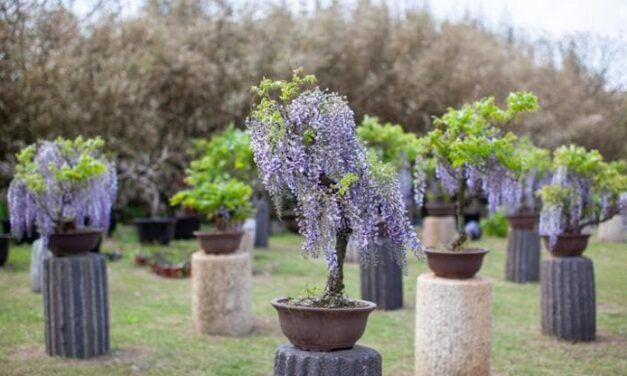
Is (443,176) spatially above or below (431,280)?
above

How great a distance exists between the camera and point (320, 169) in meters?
3.52

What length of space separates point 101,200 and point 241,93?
9190mm

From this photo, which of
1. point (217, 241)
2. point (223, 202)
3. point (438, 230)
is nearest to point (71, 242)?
point (217, 241)

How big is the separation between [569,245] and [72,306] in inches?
161

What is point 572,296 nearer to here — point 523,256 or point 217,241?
point 217,241

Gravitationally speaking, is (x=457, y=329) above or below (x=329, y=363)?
below

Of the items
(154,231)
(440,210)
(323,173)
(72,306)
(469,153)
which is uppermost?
(469,153)

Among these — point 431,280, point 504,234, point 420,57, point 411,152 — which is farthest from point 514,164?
point 420,57

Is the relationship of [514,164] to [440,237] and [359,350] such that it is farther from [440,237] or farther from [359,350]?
[440,237]

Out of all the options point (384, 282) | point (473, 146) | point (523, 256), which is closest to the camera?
point (473, 146)

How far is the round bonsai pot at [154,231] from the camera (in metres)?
12.7

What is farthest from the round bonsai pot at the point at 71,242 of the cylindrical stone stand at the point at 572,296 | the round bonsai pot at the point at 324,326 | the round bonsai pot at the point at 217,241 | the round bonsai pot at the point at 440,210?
the round bonsai pot at the point at 440,210

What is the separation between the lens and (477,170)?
5.82m

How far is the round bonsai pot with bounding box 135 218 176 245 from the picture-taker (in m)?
12.7
